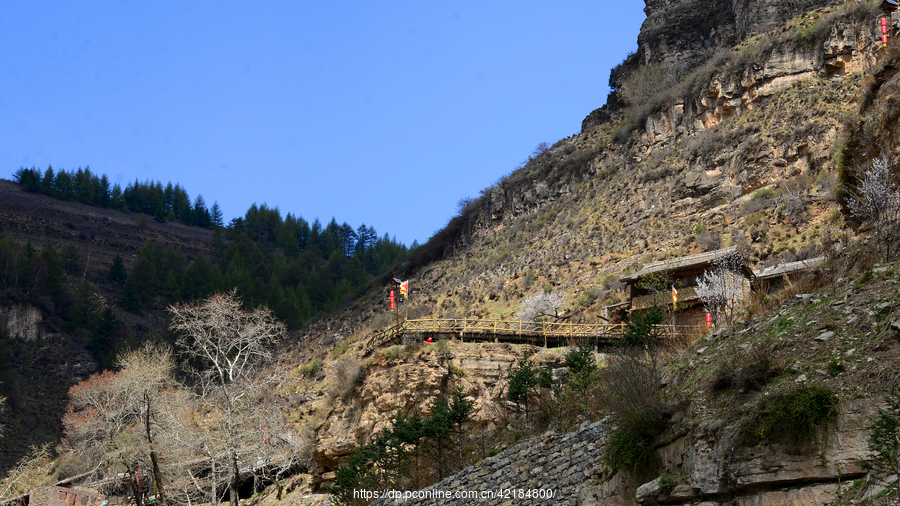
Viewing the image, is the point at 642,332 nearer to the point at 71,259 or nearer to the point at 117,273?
the point at 117,273

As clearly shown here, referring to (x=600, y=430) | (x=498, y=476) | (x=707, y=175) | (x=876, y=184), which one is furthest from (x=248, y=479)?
(x=707, y=175)

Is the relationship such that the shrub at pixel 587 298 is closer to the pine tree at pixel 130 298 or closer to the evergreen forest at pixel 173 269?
the evergreen forest at pixel 173 269

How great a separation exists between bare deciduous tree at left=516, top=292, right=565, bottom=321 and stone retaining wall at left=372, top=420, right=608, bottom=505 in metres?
24.7

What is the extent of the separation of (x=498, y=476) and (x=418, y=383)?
9.07 m

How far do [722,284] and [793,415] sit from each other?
65.9ft

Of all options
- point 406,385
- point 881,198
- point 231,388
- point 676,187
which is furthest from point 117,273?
point 881,198

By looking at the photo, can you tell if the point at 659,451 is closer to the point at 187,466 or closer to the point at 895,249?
the point at 895,249

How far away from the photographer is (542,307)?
44.7 meters

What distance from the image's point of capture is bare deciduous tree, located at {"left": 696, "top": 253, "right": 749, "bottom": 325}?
29266 mm

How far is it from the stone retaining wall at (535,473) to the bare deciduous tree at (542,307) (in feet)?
81.1

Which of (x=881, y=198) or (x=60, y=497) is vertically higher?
(x=881, y=198)

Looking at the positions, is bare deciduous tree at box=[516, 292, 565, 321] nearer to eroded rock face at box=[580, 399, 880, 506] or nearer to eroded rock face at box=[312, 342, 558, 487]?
eroded rock face at box=[312, 342, 558, 487]

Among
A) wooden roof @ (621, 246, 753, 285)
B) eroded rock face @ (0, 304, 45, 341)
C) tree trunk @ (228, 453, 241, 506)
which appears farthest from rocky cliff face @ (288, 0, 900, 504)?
eroded rock face @ (0, 304, 45, 341)

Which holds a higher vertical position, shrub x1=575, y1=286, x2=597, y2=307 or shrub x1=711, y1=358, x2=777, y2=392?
shrub x1=575, y1=286, x2=597, y2=307
